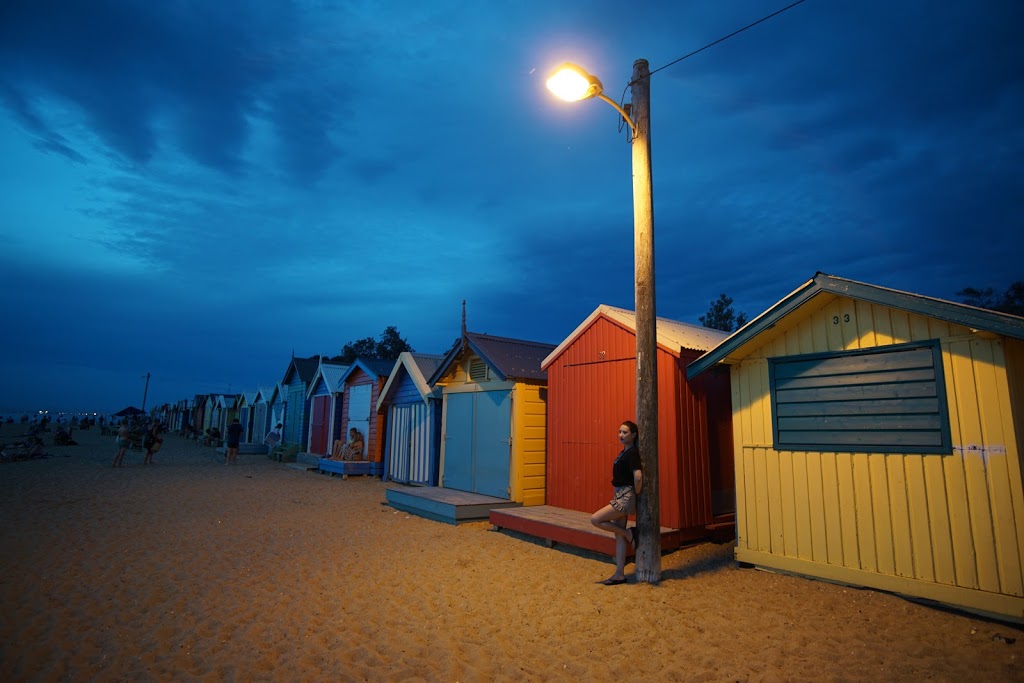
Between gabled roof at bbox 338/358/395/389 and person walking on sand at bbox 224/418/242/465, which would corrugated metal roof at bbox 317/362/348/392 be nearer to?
gabled roof at bbox 338/358/395/389

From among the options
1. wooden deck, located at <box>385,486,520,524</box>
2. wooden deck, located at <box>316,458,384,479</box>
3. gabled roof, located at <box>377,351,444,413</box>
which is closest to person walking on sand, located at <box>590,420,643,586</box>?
wooden deck, located at <box>385,486,520,524</box>

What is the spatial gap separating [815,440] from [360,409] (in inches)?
625

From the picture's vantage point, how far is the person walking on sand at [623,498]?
244 inches

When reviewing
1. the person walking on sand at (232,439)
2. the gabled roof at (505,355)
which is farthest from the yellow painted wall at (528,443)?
the person walking on sand at (232,439)

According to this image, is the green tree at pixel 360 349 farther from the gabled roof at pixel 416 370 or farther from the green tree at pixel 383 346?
the gabled roof at pixel 416 370

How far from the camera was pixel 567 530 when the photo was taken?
7801 mm

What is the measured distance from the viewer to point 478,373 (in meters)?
12.6

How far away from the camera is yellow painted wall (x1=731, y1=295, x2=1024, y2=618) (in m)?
4.96

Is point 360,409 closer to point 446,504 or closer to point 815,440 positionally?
point 446,504

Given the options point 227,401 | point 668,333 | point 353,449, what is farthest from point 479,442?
point 227,401

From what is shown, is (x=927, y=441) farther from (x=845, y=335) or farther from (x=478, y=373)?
(x=478, y=373)

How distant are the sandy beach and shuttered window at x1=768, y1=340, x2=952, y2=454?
162 centimetres

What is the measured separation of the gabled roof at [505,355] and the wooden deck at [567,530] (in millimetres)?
2946

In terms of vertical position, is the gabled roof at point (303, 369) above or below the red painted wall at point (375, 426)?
above
